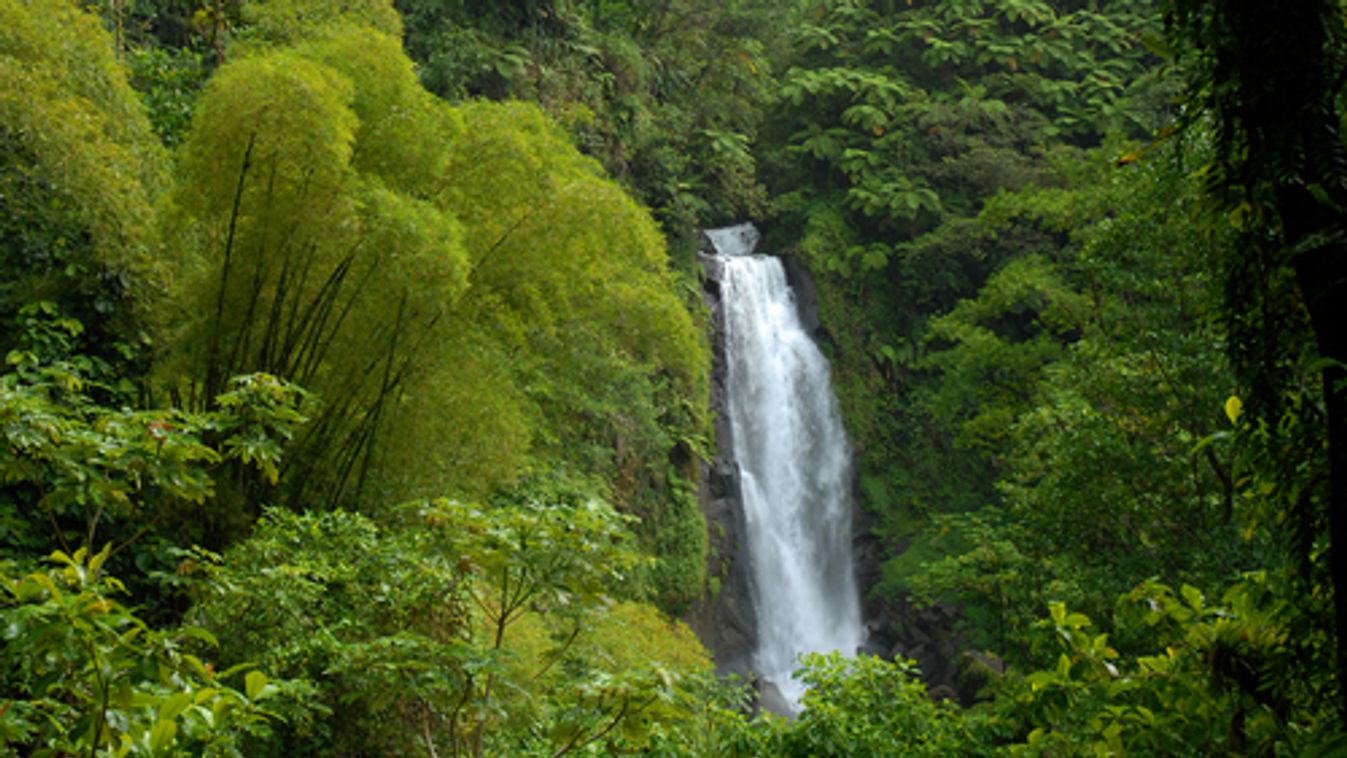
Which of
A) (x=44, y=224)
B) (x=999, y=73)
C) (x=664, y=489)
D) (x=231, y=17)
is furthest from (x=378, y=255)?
(x=999, y=73)

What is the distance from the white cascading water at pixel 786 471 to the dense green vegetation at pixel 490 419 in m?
2.31

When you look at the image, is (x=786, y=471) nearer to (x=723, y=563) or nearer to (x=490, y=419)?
(x=723, y=563)

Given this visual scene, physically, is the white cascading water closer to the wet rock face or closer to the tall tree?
the wet rock face

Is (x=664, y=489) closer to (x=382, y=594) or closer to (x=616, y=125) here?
(x=616, y=125)

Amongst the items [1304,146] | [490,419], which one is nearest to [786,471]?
[490,419]

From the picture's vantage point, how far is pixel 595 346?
10133 millimetres

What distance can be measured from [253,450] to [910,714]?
272 centimetres

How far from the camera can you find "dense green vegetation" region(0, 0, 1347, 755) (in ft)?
5.51

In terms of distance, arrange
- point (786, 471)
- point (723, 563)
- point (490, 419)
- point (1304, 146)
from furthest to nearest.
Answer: point (786, 471)
point (723, 563)
point (490, 419)
point (1304, 146)

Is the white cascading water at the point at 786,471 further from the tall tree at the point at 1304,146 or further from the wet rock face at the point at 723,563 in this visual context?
the tall tree at the point at 1304,146

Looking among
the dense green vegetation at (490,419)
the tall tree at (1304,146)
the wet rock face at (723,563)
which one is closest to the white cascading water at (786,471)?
the wet rock face at (723,563)

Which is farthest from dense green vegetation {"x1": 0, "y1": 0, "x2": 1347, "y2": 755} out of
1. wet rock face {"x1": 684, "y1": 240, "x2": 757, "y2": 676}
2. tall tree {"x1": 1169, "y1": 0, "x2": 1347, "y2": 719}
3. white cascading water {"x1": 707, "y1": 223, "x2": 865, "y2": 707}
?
white cascading water {"x1": 707, "y1": 223, "x2": 865, "y2": 707}

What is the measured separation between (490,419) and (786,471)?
10.7m

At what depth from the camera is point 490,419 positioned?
636 cm
